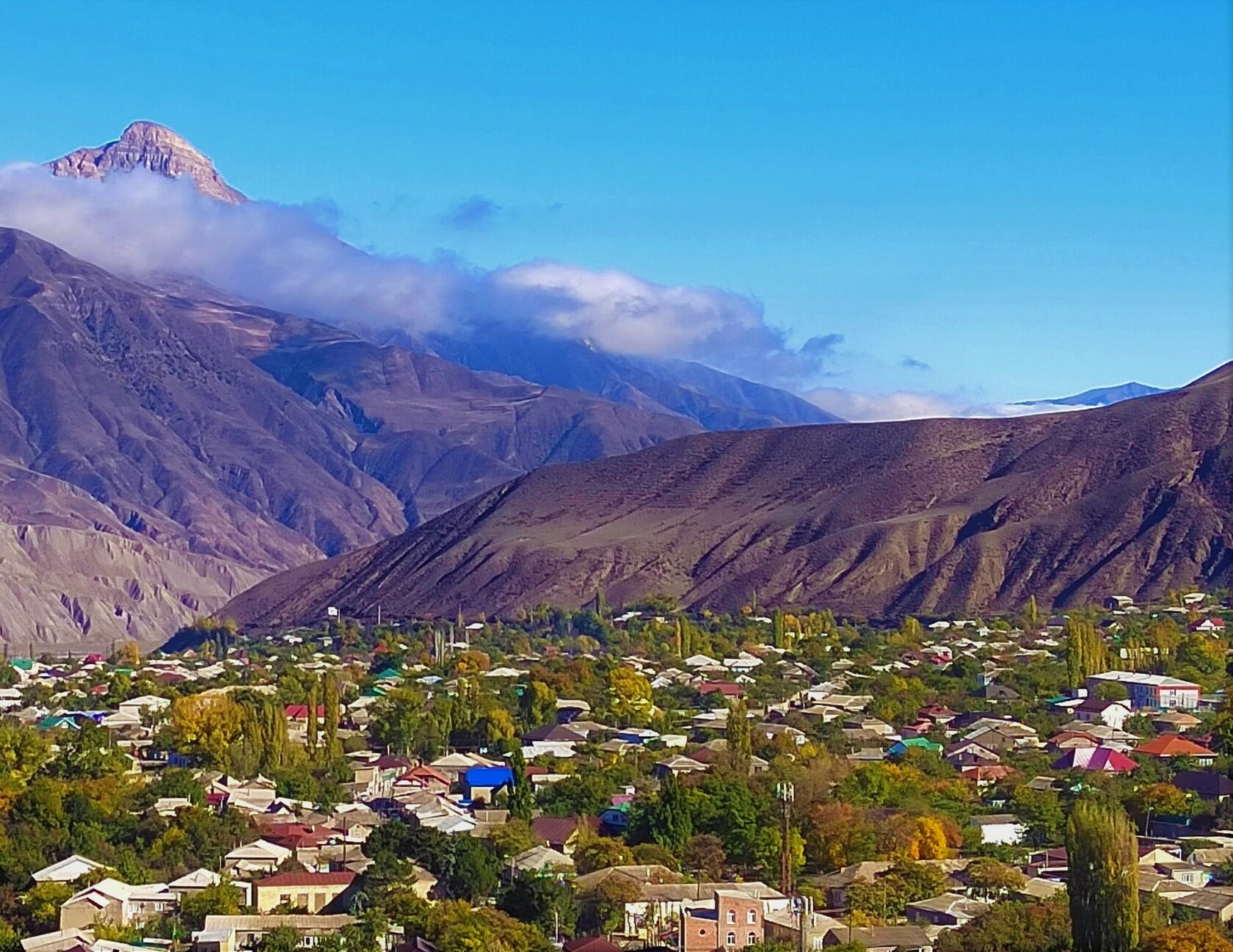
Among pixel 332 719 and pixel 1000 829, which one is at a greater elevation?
pixel 332 719

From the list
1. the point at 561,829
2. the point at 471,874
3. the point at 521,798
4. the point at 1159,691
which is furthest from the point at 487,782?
the point at 1159,691

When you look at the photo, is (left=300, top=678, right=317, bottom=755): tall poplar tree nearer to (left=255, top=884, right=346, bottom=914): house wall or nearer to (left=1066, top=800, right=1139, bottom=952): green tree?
(left=255, top=884, right=346, bottom=914): house wall

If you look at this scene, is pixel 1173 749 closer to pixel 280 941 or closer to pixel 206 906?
pixel 206 906

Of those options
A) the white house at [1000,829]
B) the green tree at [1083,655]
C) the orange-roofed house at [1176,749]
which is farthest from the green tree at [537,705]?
the white house at [1000,829]

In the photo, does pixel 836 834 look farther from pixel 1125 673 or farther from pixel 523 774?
pixel 1125 673

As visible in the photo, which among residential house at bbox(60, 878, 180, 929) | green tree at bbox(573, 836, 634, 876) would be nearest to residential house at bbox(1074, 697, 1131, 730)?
green tree at bbox(573, 836, 634, 876)

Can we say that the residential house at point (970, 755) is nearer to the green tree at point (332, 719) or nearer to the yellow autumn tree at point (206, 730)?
the green tree at point (332, 719)
